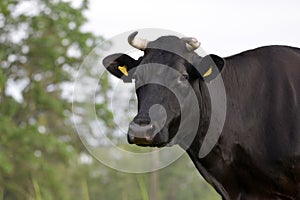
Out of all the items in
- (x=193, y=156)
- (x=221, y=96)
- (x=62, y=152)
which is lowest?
(x=62, y=152)

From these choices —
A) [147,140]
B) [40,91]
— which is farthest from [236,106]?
[40,91]

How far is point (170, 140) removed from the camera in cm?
789

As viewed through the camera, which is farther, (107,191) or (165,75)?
(107,191)

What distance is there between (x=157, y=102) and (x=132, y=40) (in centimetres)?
107

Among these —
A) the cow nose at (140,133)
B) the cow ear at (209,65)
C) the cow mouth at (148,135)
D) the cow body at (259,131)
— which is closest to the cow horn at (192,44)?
the cow ear at (209,65)

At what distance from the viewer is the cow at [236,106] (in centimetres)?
777

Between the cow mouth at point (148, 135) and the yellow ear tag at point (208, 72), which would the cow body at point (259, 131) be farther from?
the cow mouth at point (148, 135)

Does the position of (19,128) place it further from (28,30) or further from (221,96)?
(221,96)

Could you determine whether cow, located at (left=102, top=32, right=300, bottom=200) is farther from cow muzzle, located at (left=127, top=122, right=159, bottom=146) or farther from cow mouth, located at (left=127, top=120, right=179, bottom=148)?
cow muzzle, located at (left=127, top=122, right=159, bottom=146)

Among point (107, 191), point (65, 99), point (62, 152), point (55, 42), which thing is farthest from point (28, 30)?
point (107, 191)

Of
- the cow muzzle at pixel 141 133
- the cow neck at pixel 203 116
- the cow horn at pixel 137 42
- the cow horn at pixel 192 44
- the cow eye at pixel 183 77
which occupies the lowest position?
the cow neck at pixel 203 116

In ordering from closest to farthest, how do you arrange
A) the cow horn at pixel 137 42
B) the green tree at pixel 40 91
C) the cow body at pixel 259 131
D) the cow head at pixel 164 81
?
the cow head at pixel 164 81 < the cow body at pixel 259 131 < the cow horn at pixel 137 42 < the green tree at pixel 40 91

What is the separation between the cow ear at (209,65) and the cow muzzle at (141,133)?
0.93m

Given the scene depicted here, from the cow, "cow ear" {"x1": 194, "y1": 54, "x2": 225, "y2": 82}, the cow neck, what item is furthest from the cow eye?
the cow neck
